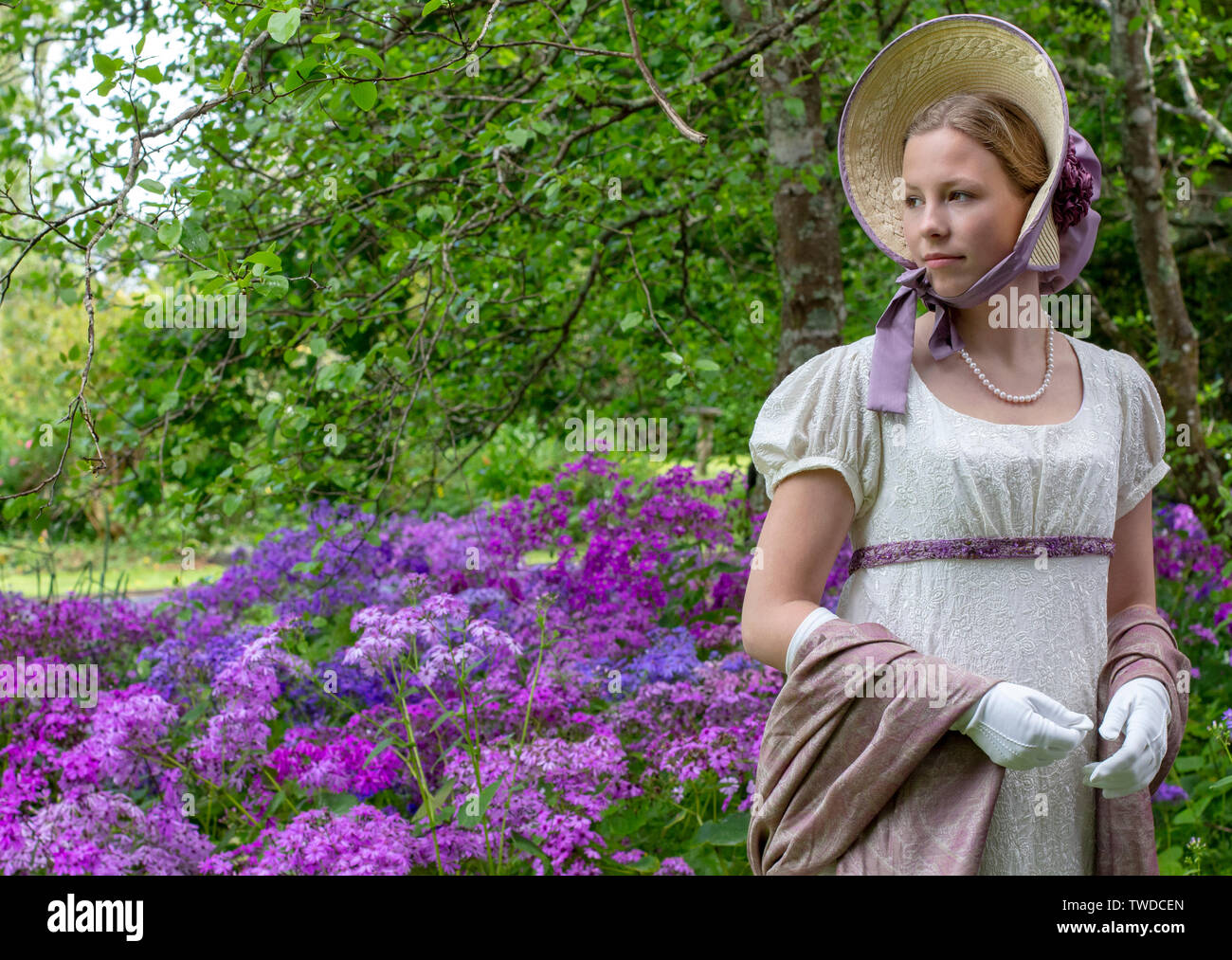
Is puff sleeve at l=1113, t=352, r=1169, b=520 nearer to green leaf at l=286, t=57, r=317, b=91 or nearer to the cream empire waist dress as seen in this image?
the cream empire waist dress

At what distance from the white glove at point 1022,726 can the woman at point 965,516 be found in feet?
0.21

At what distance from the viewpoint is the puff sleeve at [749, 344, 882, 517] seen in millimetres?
1406

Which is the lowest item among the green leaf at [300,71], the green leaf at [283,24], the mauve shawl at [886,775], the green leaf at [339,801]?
the green leaf at [339,801]

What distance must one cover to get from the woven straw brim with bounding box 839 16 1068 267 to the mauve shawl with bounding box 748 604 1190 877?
0.57 meters

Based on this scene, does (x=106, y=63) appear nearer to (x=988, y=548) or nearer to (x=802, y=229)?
(x=988, y=548)

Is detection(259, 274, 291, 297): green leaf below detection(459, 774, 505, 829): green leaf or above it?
above

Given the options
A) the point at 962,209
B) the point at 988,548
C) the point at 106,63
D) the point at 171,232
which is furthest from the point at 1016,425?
the point at 106,63

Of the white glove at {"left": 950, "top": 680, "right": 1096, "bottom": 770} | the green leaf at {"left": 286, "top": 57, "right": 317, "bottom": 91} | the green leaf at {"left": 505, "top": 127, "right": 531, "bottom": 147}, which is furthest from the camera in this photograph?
the green leaf at {"left": 505, "top": 127, "right": 531, "bottom": 147}

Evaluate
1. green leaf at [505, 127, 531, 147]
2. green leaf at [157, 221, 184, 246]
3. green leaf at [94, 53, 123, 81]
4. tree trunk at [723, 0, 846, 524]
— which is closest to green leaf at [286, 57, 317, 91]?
green leaf at [94, 53, 123, 81]

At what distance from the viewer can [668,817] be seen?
2799 mm

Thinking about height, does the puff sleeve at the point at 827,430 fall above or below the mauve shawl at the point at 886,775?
above

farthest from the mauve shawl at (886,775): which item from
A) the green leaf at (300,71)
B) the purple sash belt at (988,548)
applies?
the green leaf at (300,71)

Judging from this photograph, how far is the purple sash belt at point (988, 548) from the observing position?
1.39m

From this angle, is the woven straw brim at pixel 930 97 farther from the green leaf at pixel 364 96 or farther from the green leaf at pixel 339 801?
the green leaf at pixel 339 801
